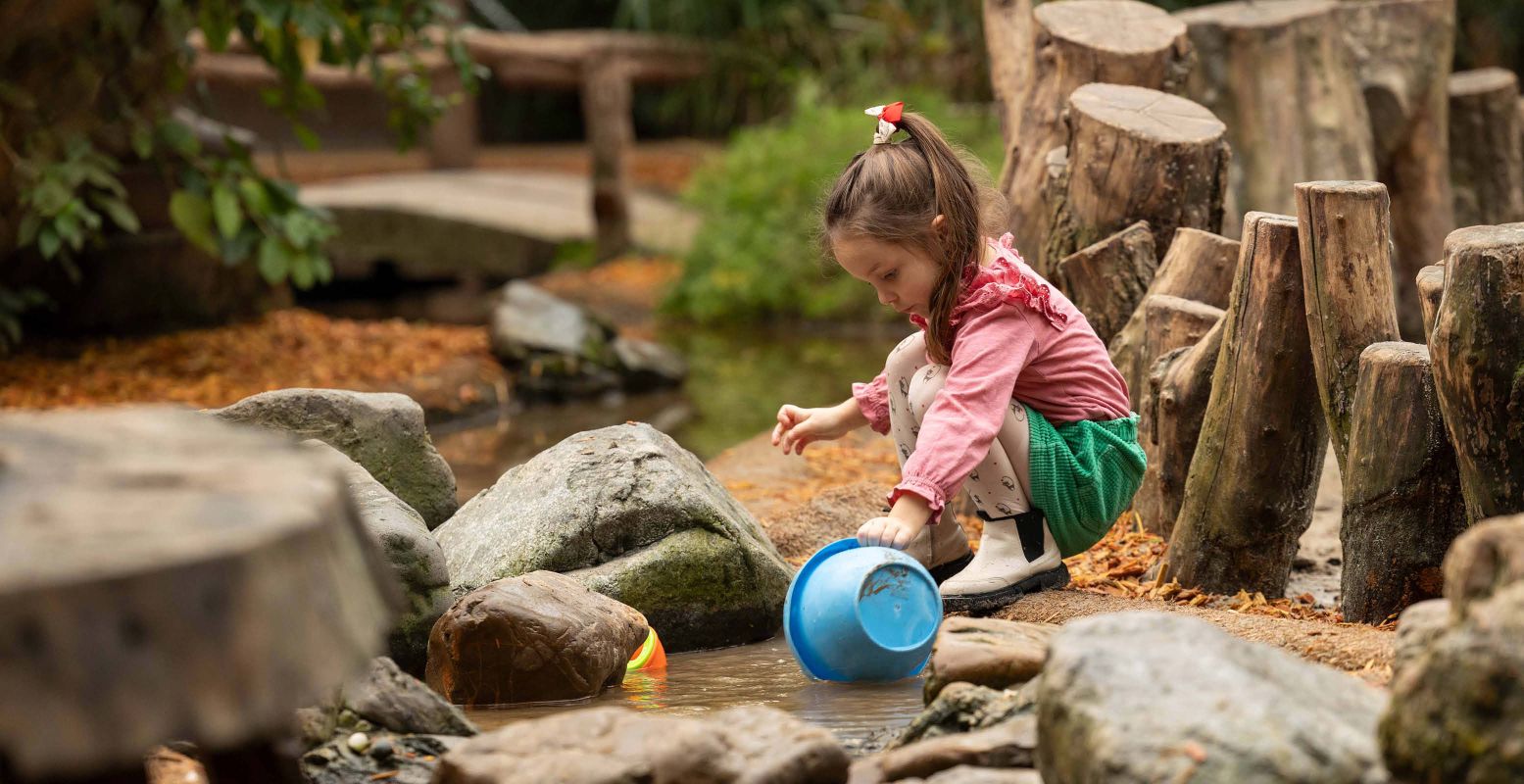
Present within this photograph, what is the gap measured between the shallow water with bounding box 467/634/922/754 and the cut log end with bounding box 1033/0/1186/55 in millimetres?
2578

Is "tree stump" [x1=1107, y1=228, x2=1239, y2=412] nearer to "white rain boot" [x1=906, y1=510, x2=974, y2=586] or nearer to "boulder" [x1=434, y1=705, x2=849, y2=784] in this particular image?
"white rain boot" [x1=906, y1=510, x2=974, y2=586]

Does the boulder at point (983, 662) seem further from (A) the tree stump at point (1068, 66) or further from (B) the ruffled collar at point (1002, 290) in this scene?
(A) the tree stump at point (1068, 66)

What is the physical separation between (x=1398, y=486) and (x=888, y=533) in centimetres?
101

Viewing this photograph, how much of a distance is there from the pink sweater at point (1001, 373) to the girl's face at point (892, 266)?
0.09 meters

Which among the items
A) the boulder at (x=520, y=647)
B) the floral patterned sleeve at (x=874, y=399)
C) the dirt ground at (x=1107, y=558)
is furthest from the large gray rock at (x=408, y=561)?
the dirt ground at (x=1107, y=558)

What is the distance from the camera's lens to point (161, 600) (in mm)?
1409

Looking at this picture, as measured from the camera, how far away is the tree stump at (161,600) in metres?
1.39

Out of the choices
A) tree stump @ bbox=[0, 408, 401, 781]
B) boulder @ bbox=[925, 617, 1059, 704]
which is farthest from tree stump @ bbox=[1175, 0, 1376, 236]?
tree stump @ bbox=[0, 408, 401, 781]

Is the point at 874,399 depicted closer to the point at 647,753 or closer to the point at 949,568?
the point at 949,568

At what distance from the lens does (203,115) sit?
330 inches

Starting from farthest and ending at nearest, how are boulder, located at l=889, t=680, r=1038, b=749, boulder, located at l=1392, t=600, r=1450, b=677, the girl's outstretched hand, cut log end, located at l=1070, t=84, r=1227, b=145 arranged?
cut log end, located at l=1070, t=84, r=1227, b=145 → the girl's outstretched hand → boulder, located at l=889, t=680, r=1038, b=749 → boulder, located at l=1392, t=600, r=1450, b=677

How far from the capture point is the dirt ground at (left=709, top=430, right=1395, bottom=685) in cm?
282

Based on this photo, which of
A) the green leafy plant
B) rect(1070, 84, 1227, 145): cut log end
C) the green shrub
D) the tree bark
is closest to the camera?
rect(1070, 84, 1227, 145): cut log end

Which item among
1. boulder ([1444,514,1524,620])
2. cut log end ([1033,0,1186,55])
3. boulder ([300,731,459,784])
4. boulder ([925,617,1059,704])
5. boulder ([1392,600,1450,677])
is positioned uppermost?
cut log end ([1033,0,1186,55])
